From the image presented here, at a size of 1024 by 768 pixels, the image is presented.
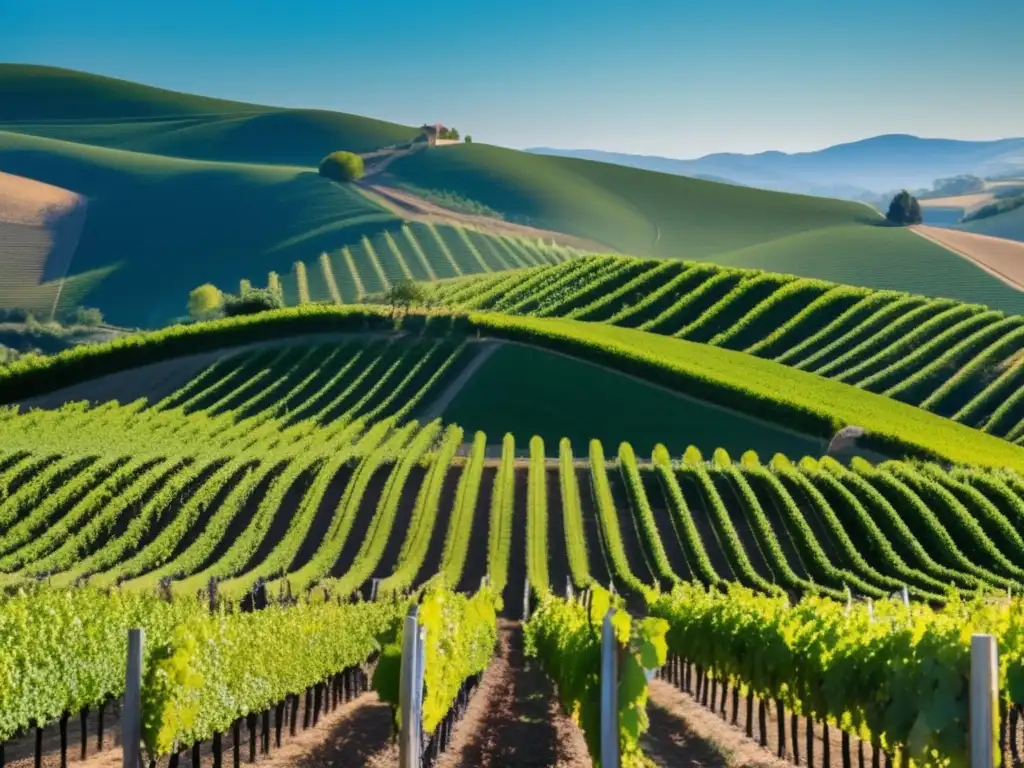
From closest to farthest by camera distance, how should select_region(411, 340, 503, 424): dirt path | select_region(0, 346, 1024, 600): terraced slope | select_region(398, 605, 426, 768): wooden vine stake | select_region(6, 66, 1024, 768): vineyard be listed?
select_region(398, 605, 426, 768): wooden vine stake → select_region(6, 66, 1024, 768): vineyard → select_region(0, 346, 1024, 600): terraced slope → select_region(411, 340, 503, 424): dirt path

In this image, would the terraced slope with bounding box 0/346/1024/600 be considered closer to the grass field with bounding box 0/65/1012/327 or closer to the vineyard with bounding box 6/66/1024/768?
the vineyard with bounding box 6/66/1024/768

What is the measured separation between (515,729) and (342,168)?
16140 centimetres

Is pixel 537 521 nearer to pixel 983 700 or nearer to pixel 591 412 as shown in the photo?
pixel 591 412

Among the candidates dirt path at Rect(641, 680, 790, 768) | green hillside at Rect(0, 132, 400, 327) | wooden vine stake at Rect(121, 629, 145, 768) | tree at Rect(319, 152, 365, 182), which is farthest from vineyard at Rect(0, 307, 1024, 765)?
tree at Rect(319, 152, 365, 182)

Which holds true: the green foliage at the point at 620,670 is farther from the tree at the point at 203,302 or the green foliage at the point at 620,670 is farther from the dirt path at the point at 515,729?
the tree at the point at 203,302

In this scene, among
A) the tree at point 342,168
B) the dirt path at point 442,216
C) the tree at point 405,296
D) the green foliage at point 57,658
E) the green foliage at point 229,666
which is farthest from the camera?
the tree at point 342,168

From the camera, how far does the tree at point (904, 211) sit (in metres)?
152

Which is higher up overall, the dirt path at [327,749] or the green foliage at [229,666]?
the green foliage at [229,666]

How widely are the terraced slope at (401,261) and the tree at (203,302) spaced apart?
6471 millimetres

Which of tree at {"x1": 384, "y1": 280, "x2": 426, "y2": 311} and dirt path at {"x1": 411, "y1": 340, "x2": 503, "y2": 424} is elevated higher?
tree at {"x1": 384, "y1": 280, "x2": 426, "y2": 311}

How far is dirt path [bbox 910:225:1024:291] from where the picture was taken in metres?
113

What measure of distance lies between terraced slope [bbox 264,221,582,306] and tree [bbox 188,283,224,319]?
6.47 meters

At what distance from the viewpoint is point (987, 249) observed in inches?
4887

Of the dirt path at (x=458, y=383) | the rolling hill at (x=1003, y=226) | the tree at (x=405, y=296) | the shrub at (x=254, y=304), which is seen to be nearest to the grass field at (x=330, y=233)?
the rolling hill at (x=1003, y=226)
